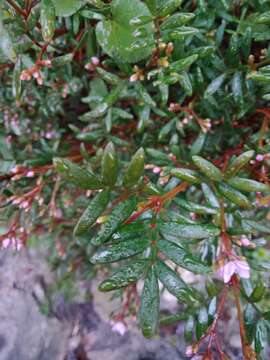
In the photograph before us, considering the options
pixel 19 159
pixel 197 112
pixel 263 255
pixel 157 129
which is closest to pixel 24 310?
pixel 19 159

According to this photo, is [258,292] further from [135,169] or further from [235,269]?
[135,169]

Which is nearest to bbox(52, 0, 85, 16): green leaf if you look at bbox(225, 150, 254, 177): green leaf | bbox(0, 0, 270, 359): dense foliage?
bbox(0, 0, 270, 359): dense foliage

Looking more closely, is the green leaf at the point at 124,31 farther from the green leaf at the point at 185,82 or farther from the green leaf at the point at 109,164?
the green leaf at the point at 109,164

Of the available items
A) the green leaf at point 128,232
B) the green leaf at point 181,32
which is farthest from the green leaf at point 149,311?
the green leaf at point 181,32

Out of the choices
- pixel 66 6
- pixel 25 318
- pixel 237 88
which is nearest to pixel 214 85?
pixel 237 88

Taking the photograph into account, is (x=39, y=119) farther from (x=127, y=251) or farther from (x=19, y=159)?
(x=127, y=251)
